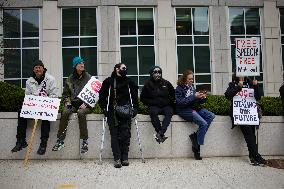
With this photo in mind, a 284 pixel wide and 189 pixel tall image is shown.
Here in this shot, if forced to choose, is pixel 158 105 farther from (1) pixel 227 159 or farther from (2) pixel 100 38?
(2) pixel 100 38

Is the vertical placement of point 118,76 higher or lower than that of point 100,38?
lower

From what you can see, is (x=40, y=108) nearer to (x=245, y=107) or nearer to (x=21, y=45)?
(x=245, y=107)

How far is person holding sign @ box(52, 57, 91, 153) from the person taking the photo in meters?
8.13

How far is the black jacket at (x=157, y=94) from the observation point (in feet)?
28.0

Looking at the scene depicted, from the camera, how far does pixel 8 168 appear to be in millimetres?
7648

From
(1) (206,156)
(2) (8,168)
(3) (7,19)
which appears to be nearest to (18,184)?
(2) (8,168)

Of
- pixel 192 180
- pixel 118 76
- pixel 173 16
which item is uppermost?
pixel 173 16

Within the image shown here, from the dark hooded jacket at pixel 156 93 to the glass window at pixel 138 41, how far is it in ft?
20.6

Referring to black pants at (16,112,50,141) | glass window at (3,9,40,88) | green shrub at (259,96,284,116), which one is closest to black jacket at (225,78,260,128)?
green shrub at (259,96,284,116)

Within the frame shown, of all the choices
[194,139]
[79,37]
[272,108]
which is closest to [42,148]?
[194,139]

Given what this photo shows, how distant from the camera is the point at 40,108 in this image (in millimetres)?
8180

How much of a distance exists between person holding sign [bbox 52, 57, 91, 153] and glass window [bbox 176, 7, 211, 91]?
23.7ft

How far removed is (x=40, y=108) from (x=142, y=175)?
9.08 ft

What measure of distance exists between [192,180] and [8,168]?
3754 millimetres
